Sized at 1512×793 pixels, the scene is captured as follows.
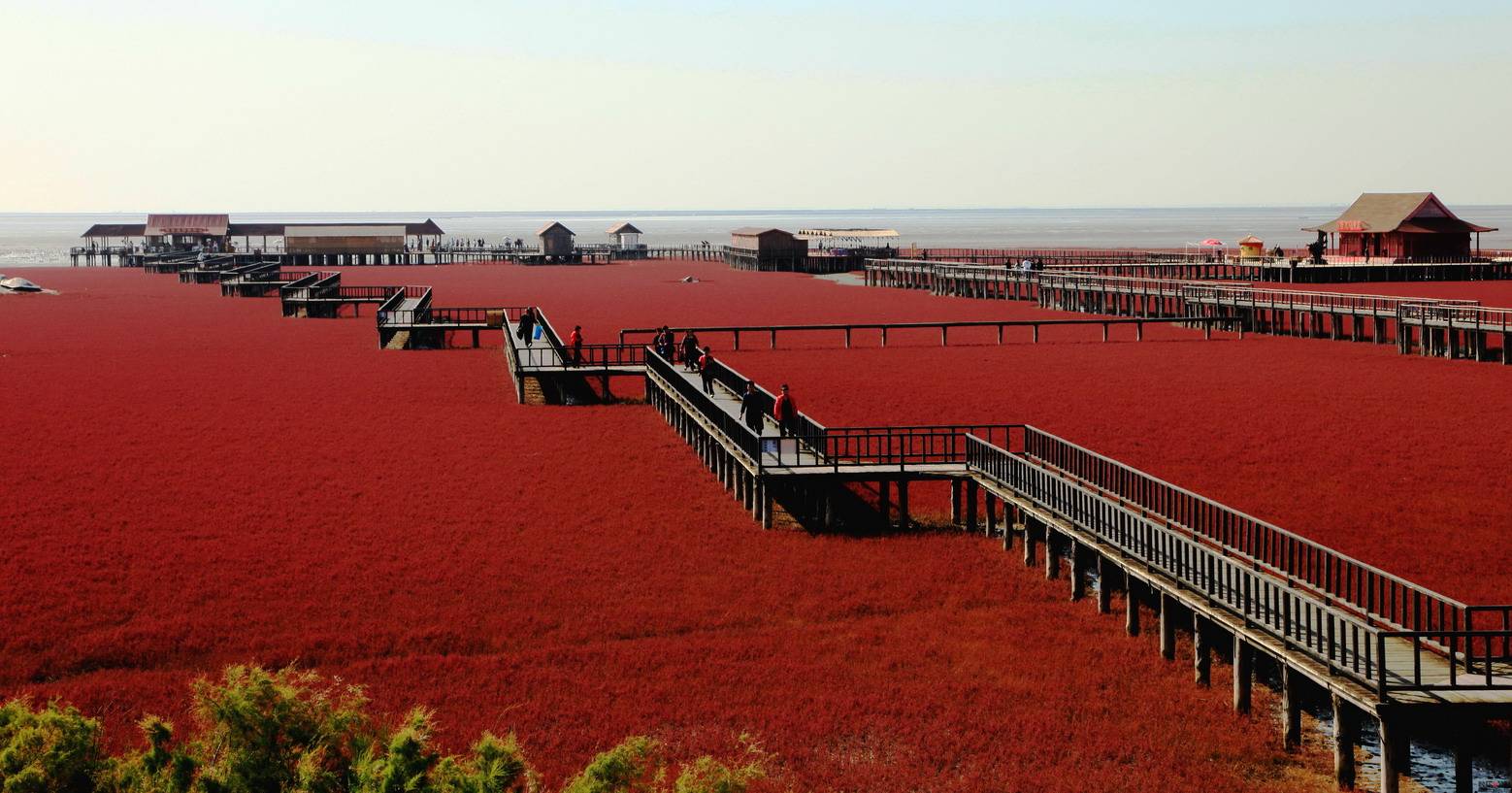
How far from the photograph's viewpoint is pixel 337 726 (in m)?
12.2

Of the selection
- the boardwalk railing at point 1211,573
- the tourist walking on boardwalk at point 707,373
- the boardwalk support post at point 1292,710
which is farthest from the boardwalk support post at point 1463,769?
the tourist walking on boardwalk at point 707,373

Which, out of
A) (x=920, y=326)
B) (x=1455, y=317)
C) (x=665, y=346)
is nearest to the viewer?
(x=665, y=346)

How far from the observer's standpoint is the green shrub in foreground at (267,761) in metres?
11.2

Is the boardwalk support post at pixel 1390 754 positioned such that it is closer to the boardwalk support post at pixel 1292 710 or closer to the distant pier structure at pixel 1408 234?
the boardwalk support post at pixel 1292 710

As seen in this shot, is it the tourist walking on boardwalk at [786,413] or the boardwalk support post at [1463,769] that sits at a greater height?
the tourist walking on boardwalk at [786,413]

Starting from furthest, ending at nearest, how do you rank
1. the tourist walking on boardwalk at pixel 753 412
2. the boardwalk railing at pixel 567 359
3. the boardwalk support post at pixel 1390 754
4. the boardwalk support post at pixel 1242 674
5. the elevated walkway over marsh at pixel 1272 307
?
the elevated walkway over marsh at pixel 1272 307, the boardwalk railing at pixel 567 359, the tourist walking on boardwalk at pixel 753 412, the boardwalk support post at pixel 1242 674, the boardwalk support post at pixel 1390 754

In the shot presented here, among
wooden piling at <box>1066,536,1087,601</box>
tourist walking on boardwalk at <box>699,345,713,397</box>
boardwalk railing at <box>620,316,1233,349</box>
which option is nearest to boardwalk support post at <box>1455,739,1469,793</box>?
wooden piling at <box>1066,536,1087,601</box>

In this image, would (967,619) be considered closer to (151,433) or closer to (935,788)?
(935,788)

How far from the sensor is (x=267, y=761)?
1190cm

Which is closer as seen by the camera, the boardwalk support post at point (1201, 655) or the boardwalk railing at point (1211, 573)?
the boardwalk railing at point (1211, 573)

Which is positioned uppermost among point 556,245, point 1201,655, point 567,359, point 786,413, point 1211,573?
point 556,245

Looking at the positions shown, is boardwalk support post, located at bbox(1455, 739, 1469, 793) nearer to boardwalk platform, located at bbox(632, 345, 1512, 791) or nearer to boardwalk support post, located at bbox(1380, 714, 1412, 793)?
boardwalk platform, located at bbox(632, 345, 1512, 791)

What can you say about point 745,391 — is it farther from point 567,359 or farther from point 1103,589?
point 1103,589

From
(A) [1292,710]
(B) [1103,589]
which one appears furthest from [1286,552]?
(A) [1292,710]
